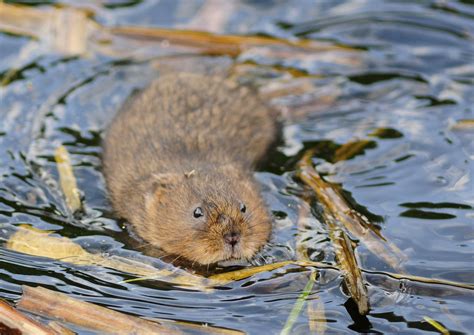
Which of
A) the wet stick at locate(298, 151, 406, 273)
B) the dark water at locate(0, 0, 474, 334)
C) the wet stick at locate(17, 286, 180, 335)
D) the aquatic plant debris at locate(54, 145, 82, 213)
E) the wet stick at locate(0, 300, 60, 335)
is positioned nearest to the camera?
the wet stick at locate(0, 300, 60, 335)

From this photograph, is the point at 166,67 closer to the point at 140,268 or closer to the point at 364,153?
the point at 364,153

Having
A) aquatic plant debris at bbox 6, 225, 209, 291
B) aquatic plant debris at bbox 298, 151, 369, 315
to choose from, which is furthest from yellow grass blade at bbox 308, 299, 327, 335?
aquatic plant debris at bbox 6, 225, 209, 291

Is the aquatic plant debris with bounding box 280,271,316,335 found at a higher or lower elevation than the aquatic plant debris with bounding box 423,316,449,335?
lower

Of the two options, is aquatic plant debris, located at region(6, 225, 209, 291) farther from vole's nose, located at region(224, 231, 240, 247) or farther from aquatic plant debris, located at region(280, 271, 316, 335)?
aquatic plant debris, located at region(280, 271, 316, 335)

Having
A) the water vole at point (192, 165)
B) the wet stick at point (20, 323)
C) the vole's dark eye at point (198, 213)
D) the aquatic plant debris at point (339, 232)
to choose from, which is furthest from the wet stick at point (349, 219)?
the wet stick at point (20, 323)

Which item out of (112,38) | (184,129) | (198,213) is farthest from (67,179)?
(112,38)

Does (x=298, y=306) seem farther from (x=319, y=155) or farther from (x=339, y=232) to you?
(x=319, y=155)
